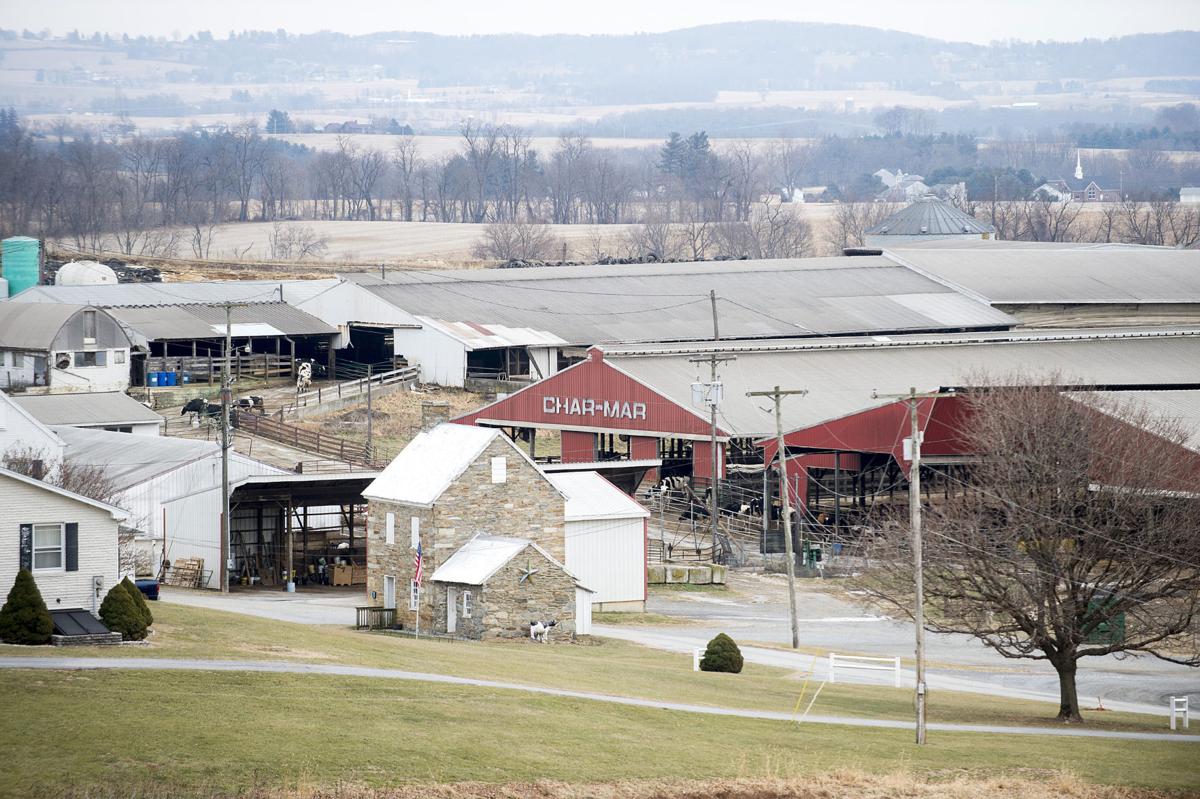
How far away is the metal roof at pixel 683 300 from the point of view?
101 metres

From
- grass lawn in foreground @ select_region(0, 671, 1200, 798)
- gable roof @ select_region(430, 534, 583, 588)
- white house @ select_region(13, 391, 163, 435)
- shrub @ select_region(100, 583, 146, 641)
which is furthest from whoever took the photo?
white house @ select_region(13, 391, 163, 435)

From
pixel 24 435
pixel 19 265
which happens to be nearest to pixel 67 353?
pixel 24 435

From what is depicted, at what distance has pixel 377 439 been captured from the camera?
82.1m

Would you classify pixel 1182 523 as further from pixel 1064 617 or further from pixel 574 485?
pixel 574 485

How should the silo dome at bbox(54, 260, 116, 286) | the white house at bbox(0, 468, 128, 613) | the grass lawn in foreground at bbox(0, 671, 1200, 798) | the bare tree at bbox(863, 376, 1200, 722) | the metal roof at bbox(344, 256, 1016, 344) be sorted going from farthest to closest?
the silo dome at bbox(54, 260, 116, 286)
the metal roof at bbox(344, 256, 1016, 344)
the bare tree at bbox(863, 376, 1200, 722)
the white house at bbox(0, 468, 128, 613)
the grass lawn in foreground at bbox(0, 671, 1200, 798)

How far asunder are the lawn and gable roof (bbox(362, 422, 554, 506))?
5411 millimetres

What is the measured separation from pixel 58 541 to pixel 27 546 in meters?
0.72

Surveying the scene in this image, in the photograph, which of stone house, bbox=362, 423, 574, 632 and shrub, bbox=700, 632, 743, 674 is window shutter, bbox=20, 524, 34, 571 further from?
shrub, bbox=700, 632, 743, 674

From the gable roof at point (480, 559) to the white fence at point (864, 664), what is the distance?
760 centimetres

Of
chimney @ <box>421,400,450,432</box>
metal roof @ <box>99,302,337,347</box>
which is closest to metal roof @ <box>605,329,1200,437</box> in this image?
chimney @ <box>421,400,450,432</box>

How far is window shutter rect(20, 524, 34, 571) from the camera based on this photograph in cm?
3938

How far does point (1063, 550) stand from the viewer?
140 feet

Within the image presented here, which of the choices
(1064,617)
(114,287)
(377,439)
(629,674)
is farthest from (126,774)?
(114,287)

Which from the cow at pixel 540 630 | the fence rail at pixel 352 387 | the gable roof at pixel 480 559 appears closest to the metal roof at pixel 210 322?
the fence rail at pixel 352 387
